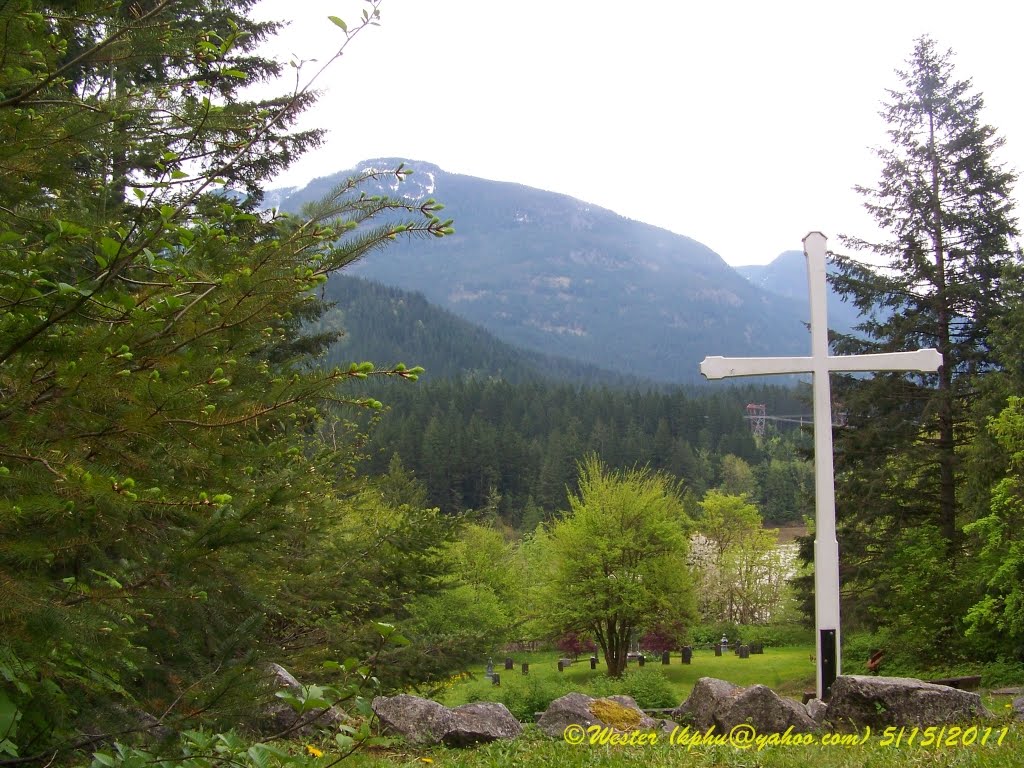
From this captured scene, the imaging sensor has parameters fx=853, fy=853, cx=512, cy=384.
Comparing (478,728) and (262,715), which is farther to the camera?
(478,728)

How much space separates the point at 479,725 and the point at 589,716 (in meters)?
0.98

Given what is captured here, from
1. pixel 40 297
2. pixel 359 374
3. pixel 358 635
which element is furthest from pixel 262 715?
pixel 358 635

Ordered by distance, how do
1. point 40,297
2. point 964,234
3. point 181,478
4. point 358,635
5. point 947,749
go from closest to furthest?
point 40,297
point 181,478
point 947,749
point 358,635
point 964,234

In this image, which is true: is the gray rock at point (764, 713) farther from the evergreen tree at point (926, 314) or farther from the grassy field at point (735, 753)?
the evergreen tree at point (926, 314)

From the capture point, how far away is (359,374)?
249 centimetres

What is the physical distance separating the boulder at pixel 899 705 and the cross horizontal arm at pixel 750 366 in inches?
117

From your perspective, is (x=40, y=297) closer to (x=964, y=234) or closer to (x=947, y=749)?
(x=947, y=749)

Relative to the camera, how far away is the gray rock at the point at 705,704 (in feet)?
24.1

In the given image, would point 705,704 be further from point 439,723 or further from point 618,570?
point 618,570

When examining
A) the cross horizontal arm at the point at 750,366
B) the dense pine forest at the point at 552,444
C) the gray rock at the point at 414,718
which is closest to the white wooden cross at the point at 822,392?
the cross horizontal arm at the point at 750,366

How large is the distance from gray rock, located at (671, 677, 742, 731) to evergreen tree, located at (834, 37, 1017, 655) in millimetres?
14638

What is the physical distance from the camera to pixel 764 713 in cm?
693

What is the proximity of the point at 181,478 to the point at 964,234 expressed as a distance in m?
22.7

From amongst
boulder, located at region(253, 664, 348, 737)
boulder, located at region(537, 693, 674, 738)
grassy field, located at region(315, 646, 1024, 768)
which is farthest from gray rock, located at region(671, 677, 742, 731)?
boulder, located at region(253, 664, 348, 737)
